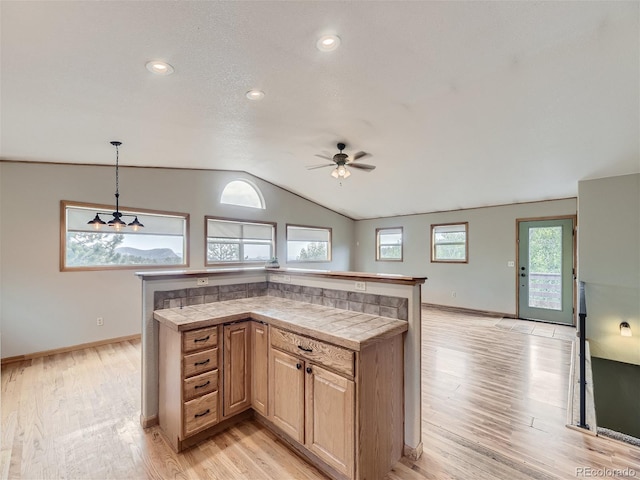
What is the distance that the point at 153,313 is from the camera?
244 cm

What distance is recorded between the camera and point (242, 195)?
21.0ft

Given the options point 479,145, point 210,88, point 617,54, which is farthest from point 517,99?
point 210,88

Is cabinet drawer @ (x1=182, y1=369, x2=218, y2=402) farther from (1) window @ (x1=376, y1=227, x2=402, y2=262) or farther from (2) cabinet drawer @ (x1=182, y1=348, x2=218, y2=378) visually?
(1) window @ (x1=376, y1=227, x2=402, y2=262)

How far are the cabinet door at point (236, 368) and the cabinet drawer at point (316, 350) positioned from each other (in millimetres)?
341

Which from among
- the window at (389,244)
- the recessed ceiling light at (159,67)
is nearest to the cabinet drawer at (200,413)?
the recessed ceiling light at (159,67)

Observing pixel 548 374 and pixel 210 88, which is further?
pixel 548 374

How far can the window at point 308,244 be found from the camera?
738cm

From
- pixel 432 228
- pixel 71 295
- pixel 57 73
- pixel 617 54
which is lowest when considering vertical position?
pixel 71 295

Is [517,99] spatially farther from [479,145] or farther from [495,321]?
[495,321]

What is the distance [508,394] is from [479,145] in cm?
296

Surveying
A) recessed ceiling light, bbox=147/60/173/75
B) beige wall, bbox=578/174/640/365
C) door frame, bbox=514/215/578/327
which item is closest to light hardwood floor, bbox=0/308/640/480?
beige wall, bbox=578/174/640/365

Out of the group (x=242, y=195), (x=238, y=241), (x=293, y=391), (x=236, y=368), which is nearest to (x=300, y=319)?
(x=293, y=391)

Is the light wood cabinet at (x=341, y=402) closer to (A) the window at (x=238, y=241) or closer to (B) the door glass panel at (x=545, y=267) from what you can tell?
(A) the window at (x=238, y=241)

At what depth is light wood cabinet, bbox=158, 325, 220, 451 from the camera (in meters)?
2.12
